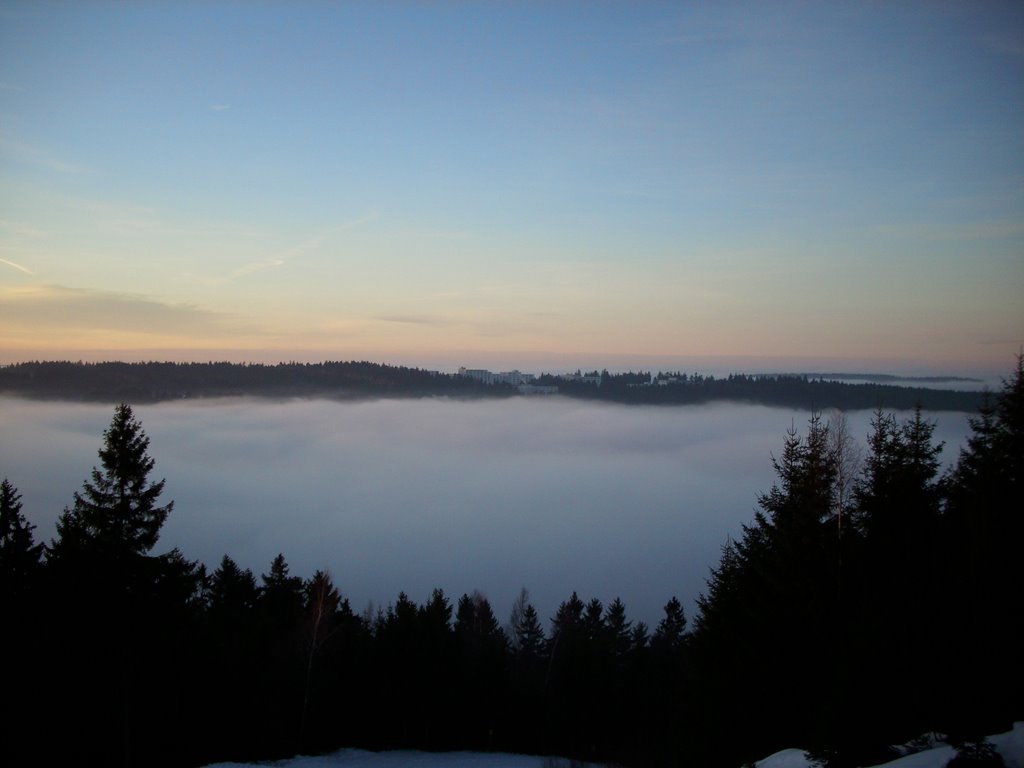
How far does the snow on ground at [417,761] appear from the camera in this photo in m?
16.2

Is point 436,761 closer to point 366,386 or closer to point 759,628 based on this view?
point 759,628

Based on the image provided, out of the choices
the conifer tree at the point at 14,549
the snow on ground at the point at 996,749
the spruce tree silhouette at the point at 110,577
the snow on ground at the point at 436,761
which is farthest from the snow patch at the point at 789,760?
the conifer tree at the point at 14,549

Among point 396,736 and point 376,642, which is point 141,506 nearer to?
point 376,642

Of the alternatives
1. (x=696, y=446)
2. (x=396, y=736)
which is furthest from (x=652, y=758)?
(x=696, y=446)

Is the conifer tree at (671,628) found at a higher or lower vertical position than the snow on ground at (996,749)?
lower

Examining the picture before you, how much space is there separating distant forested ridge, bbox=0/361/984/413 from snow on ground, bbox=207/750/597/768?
12.2 meters

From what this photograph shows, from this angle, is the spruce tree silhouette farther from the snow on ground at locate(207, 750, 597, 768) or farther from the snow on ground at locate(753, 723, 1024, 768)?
the snow on ground at locate(753, 723, 1024, 768)

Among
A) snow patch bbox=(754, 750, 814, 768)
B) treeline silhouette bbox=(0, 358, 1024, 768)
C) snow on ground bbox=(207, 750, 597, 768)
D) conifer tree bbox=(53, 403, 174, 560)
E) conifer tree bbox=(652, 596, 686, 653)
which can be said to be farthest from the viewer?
conifer tree bbox=(652, 596, 686, 653)

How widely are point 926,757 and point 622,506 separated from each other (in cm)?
11186

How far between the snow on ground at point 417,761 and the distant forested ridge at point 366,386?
1218cm

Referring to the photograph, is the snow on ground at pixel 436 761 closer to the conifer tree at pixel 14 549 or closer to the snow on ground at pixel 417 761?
the snow on ground at pixel 417 761

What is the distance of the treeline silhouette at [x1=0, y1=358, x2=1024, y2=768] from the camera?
28.8 feet

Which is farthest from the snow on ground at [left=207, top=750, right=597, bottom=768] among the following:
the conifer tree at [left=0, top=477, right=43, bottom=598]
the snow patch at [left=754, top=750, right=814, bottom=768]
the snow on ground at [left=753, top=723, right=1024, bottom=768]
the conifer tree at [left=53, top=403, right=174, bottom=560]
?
the snow on ground at [left=753, top=723, right=1024, bottom=768]

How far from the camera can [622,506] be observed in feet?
379
